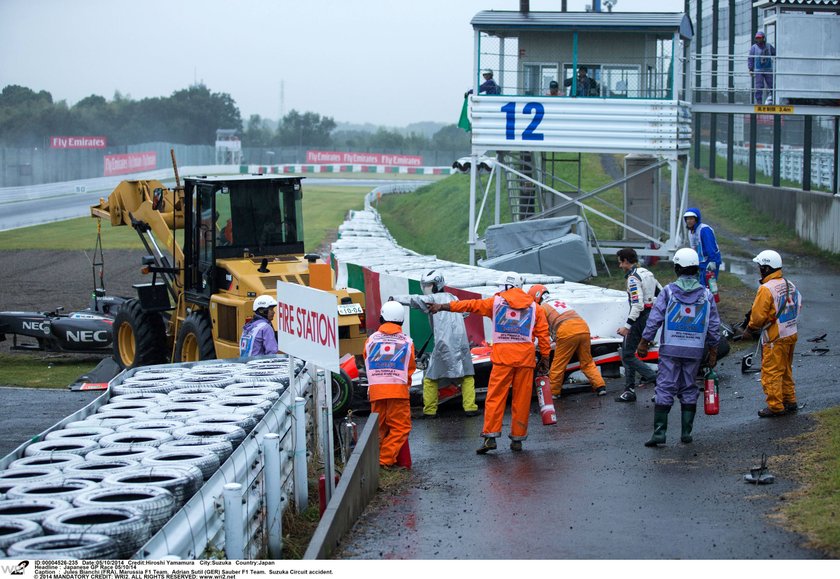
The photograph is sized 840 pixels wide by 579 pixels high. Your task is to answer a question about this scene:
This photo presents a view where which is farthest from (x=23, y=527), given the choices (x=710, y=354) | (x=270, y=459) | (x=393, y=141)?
(x=393, y=141)

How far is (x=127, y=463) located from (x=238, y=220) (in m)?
7.72

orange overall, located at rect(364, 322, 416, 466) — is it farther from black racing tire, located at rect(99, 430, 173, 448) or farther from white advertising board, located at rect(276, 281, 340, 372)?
black racing tire, located at rect(99, 430, 173, 448)

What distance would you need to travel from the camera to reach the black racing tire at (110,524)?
624 centimetres

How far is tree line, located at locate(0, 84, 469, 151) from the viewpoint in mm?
69438

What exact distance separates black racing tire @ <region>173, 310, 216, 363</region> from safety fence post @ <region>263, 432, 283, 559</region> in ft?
22.4

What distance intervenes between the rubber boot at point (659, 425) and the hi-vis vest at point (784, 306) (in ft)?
5.31

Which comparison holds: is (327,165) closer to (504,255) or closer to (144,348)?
(504,255)

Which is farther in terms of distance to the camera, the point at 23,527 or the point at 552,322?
the point at 552,322

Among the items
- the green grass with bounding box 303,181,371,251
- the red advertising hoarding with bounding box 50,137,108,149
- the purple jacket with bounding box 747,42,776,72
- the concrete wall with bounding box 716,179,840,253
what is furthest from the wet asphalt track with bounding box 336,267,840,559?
the red advertising hoarding with bounding box 50,137,108,149

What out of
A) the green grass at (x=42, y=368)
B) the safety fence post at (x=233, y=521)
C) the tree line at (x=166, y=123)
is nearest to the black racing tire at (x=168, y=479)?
the safety fence post at (x=233, y=521)

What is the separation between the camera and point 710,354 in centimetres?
1109

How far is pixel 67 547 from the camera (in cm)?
606

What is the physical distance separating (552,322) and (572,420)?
61.6 inches

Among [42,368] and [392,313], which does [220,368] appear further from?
[42,368]
